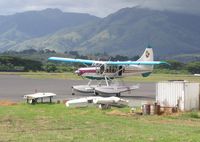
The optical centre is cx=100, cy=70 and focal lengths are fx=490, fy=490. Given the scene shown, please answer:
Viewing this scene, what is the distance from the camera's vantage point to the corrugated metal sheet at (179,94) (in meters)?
24.9

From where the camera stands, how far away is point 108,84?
3984 centimetres

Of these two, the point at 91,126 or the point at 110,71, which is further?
the point at 110,71

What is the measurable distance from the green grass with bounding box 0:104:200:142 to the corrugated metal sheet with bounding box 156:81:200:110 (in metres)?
2.71

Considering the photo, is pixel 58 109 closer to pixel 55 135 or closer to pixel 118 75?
pixel 55 135

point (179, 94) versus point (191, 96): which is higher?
point (179, 94)

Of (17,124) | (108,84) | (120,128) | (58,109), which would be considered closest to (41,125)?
(17,124)

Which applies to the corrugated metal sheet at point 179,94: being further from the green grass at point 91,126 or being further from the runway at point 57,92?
the runway at point 57,92

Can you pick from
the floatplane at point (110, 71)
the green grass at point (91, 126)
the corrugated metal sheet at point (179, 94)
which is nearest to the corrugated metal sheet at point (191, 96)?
the corrugated metal sheet at point (179, 94)

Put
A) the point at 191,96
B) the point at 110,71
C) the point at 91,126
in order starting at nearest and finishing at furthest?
the point at 91,126 → the point at 191,96 → the point at 110,71

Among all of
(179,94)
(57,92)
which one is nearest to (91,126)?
(179,94)

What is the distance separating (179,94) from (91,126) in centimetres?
943

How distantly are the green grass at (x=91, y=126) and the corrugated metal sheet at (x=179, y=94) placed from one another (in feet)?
8.91

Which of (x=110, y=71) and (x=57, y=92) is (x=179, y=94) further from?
(x=57, y=92)

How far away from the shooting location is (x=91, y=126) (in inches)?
660
